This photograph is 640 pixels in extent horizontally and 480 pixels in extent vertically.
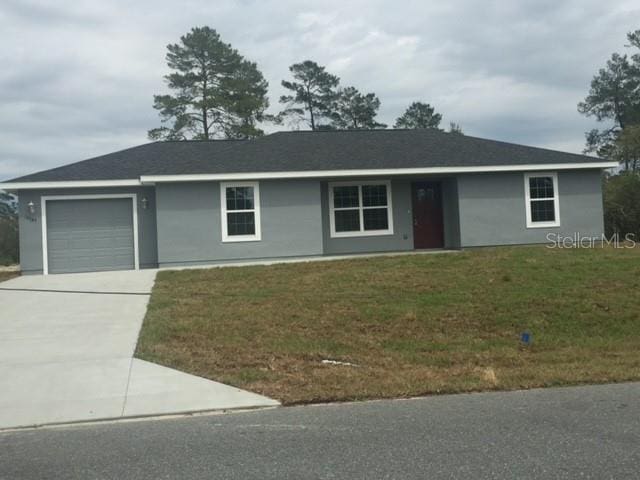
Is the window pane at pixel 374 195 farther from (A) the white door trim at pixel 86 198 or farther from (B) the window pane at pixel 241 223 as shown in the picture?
(A) the white door trim at pixel 86 198

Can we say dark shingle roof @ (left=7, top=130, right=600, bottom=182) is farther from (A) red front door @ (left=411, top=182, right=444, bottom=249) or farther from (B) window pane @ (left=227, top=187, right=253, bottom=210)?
(A) red front door @ (left=411, top=182, right=444, bottom=249)

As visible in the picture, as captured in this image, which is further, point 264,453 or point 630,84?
point 630,84

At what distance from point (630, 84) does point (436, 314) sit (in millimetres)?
40858

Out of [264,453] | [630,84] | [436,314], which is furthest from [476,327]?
[630,84]

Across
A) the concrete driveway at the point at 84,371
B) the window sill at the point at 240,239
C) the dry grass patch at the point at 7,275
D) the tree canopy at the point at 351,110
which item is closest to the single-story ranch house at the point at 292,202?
the window sill at the point at 240,239

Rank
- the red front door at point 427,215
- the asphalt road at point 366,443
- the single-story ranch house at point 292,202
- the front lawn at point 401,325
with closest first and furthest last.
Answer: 1. the asphalt road at point 366,443
2. the front lawn at point 401,325
3. the single-story ranch house at point 292,202
4. the red front door at point 427,215

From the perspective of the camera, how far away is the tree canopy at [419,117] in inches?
2087

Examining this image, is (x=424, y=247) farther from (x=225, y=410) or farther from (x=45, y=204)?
(x=225, y=410)

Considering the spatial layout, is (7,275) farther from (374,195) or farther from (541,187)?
(541,187)

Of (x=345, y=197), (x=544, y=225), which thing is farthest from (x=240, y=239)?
(x=544, y=225)

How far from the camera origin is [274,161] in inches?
699

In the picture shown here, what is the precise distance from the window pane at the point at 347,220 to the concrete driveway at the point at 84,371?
8.07 m

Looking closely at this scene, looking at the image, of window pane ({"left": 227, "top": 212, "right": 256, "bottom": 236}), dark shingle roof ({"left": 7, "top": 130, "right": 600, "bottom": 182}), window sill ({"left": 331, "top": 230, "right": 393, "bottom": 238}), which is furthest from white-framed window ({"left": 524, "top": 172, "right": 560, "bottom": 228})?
window pane ({"left": 227, "top": 212, "right": 256, "bottom": 236})

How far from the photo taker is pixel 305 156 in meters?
18.4
